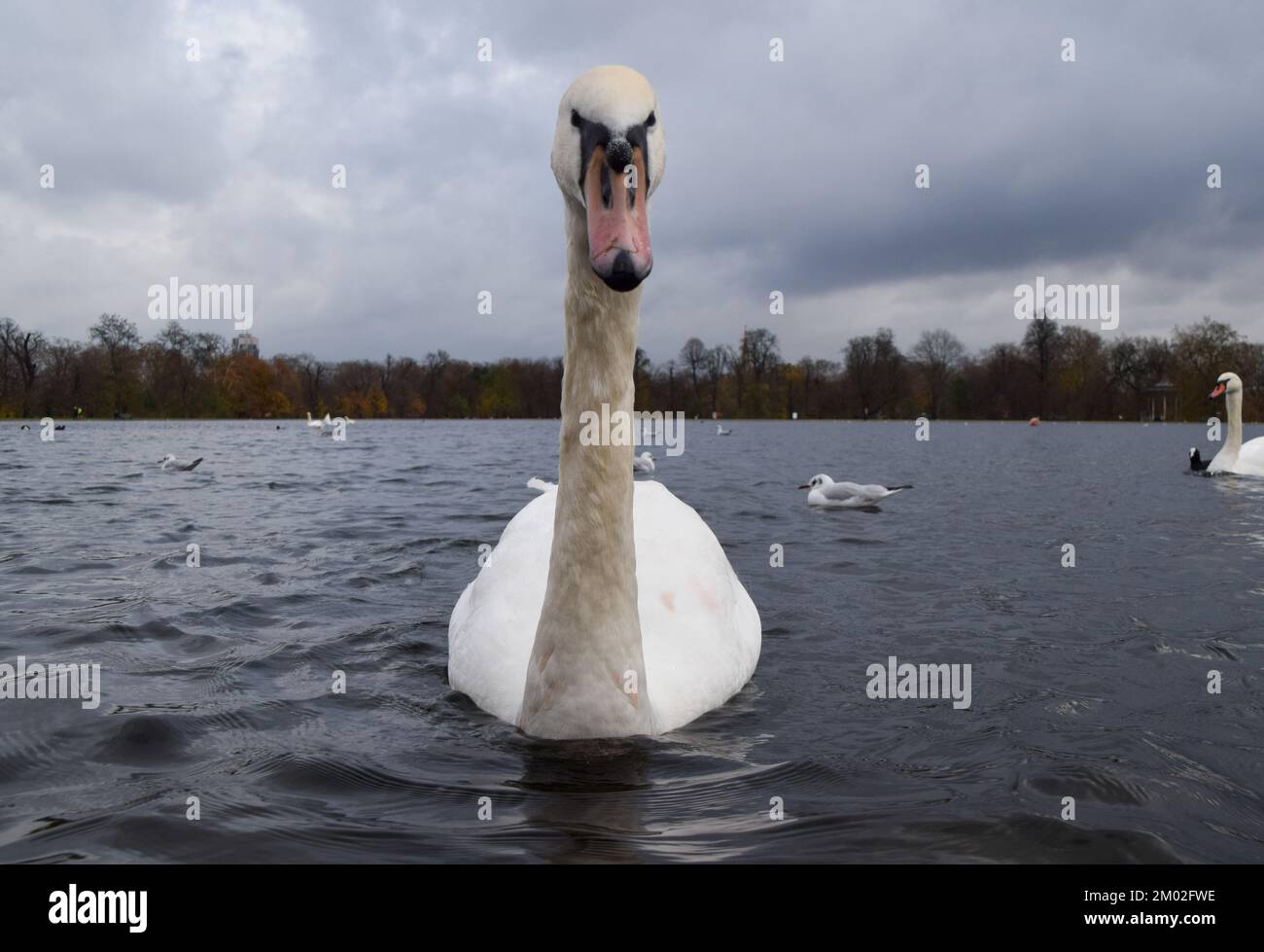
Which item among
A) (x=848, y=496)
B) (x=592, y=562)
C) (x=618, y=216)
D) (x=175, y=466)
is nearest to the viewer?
(x=618, y=216)

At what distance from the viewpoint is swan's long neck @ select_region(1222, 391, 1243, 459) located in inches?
859

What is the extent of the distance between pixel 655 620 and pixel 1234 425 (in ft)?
74.1

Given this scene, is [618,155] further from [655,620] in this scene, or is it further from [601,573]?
[655,620]

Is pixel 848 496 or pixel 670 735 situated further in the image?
pixel 848 496

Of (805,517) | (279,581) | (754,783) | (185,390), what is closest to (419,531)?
(279,581)

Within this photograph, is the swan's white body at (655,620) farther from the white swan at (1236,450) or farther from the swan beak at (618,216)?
the white swan at (1236,450)

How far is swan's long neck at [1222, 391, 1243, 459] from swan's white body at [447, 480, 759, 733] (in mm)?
20624

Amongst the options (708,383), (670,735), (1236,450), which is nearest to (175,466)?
(670,735)

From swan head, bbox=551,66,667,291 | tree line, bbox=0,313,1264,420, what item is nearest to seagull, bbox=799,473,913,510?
swan head, bbox=551,66,667,291

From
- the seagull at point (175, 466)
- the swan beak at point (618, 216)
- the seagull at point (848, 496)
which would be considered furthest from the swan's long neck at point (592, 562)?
the seagull at point (175, 466)

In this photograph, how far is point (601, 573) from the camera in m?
3.77

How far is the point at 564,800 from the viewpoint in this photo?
3615mm

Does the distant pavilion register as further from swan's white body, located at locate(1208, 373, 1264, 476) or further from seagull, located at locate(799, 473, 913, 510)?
seagull, located at locate(799, 473, 913, 510)
